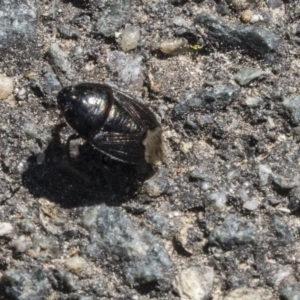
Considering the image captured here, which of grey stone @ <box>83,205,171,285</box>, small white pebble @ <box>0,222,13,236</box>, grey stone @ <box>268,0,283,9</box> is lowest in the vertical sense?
small white pebble @ <box>0,222,13,236</box>

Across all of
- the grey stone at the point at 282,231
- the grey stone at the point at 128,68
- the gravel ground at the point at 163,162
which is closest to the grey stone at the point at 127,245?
the gravel ground at the point at 163,162

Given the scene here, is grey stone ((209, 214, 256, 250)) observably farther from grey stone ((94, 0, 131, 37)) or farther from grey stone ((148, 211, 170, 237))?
grey stone ((94, 0, 131, 37))

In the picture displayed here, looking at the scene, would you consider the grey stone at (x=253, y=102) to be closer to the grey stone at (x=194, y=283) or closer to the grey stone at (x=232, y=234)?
the grey stone at (x=232, y=234)

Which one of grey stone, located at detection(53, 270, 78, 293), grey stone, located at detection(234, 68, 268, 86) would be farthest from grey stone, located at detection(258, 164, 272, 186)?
grey stone, located at detection(53, 270, 78, 293)

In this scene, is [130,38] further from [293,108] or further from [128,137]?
[293,108]

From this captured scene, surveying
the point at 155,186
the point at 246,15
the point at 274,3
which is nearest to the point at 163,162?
the point at 155,186
